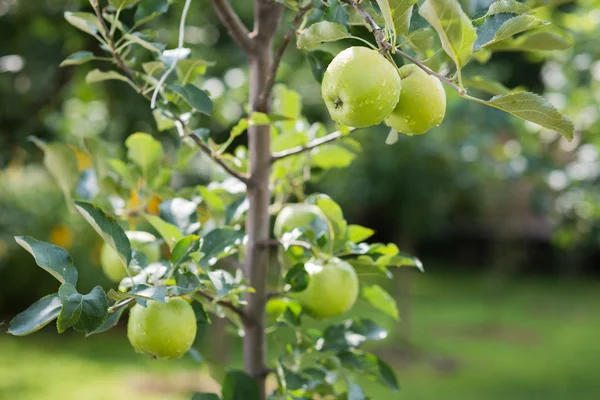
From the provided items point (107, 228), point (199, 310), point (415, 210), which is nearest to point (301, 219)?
point (199, 310)

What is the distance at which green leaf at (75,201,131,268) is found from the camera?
0.69 meters

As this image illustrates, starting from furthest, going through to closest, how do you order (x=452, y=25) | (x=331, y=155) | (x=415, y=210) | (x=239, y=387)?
(x=415, y=210), (x=331, y=155), (x=239, y=387), (x=452, y=25)

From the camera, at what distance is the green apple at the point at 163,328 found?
0.70 metres

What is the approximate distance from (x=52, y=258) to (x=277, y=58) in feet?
1.22

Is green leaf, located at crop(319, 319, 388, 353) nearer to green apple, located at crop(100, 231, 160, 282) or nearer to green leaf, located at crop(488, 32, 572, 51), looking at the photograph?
green apple, located at crop(100, 231, 160, 282)

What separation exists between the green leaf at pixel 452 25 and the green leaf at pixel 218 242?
1.16 feet

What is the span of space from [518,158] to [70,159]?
1711 mm

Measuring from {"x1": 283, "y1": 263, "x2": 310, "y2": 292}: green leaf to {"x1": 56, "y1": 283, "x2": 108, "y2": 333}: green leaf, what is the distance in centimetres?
32

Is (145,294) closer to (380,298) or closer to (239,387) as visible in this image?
(239,387)

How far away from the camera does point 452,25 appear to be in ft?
1.78

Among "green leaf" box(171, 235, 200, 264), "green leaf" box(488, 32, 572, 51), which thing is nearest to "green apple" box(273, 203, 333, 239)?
"green leaf" box(171, 235, 200, 264)

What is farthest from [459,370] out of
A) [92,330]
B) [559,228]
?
[92,330]

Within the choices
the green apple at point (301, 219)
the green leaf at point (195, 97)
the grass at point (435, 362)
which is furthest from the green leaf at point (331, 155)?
the grass at point (435, 362)

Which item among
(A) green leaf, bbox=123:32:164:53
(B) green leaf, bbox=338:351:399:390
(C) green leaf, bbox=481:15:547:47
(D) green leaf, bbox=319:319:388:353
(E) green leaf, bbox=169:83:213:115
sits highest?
(C) green leaf, bbox=481:15:547:47
